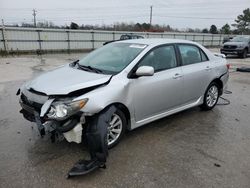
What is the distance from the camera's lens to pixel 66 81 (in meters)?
3.38

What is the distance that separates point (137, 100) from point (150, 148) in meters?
0.72

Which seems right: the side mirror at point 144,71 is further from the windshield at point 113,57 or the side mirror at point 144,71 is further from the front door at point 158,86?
the windshield at point 113,57

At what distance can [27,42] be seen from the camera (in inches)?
712

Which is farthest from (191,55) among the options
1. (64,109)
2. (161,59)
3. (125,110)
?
(64,109)

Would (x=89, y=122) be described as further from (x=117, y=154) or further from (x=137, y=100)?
(x=137, y=100)

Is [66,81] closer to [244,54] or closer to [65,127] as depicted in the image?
[65,127]

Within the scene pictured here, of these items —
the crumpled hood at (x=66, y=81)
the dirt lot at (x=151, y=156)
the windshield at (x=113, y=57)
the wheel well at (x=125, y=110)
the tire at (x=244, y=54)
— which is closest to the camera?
the dirt lot at (x=151, y=156)

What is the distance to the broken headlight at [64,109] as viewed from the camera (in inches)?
117

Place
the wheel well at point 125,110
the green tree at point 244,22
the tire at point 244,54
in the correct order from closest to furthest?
1. the wheel well at point 125,110
2. the tire at point 244,54
3. the green tree at point 244,22

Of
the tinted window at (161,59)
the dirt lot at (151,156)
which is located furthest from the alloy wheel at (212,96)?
the tinted window at (161,59)

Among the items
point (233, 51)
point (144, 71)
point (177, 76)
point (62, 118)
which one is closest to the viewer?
point (62, 118)

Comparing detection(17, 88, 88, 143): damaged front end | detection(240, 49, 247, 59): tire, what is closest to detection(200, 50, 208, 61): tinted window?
detection(17, 88, 88, 143): damaged front end

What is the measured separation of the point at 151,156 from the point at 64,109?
1333 millimetres

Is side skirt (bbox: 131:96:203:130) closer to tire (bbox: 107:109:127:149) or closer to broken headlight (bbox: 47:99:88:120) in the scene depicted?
tire (bbox: 107:109:127:149)
